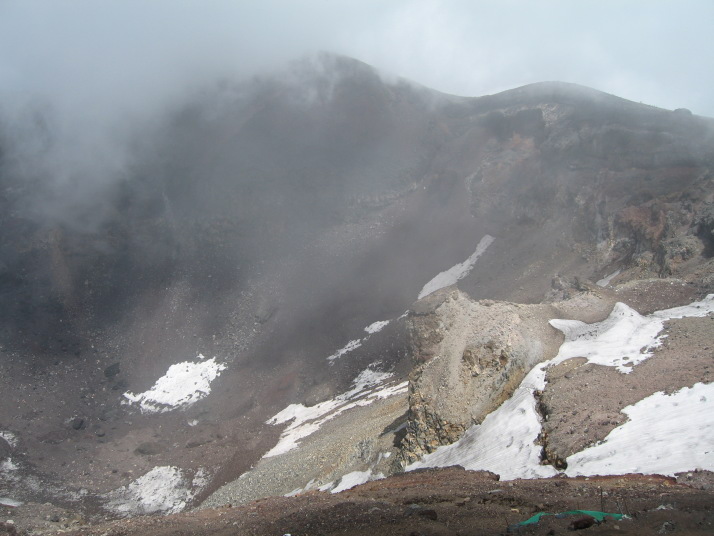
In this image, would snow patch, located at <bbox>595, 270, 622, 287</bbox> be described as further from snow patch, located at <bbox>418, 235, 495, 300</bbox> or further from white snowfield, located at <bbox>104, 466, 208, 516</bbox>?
white snowfield, located at <bbox>104, 466, 208, 516</bbox>

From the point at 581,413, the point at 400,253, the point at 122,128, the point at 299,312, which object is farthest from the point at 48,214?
the point at 581,413

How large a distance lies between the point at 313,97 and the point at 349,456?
6965cm

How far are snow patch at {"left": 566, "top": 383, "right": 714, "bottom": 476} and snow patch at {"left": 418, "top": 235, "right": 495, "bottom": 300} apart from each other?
1658 inches

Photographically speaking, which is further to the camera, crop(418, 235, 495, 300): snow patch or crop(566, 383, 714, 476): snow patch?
crop(418, 235, 495, 300): snow patch

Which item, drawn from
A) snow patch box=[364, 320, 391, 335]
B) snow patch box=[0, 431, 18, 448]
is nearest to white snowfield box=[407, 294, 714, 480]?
snow patch box=[364, 320, 391, 335]

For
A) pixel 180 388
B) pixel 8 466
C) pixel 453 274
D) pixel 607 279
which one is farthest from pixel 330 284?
pixel 8 466

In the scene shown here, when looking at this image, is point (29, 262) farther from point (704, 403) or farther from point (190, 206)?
point (704, 403)

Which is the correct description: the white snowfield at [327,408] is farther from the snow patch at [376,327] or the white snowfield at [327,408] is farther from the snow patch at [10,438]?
the snow patch at [10,438]

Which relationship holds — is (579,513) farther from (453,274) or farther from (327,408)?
(453,274)

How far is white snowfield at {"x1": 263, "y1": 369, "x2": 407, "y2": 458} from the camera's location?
38406 millimetres

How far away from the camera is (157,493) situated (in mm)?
35688

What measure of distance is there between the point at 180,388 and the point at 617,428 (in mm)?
46711

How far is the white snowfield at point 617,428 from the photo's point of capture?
13.8 meters

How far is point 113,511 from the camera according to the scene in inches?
1310
